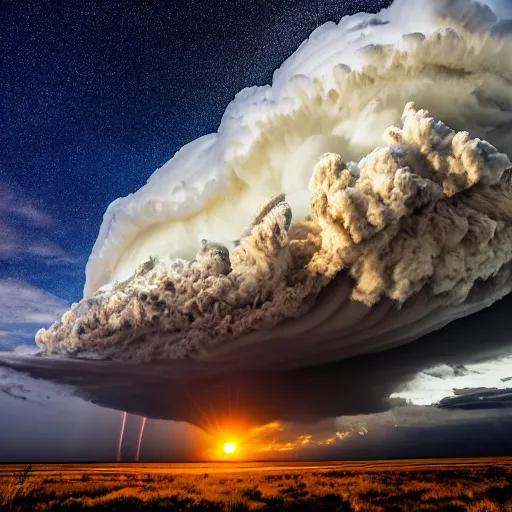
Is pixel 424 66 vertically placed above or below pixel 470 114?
above

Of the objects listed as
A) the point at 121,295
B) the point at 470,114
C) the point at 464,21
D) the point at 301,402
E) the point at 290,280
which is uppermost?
the point at 464,21

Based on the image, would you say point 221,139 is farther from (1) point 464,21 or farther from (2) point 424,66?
(1) point 464,21

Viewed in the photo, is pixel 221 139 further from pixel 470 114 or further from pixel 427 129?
pixel 470 114

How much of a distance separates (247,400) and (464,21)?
1193cm

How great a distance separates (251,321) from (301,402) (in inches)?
168

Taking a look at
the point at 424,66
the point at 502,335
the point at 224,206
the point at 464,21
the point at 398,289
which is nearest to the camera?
the point at 464,21

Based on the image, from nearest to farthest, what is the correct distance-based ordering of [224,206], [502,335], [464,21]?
[464,21], [224,206], [502,335]

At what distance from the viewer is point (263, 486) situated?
1107cm

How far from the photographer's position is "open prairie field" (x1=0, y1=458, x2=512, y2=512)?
9898 mm

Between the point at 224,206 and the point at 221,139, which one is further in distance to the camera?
the point at 224,206

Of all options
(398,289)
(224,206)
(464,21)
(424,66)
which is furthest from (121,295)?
(464,21)

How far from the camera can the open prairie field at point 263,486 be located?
9.90m

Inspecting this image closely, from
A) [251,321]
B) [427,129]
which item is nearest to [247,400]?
[251,321]

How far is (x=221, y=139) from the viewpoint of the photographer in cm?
1137
